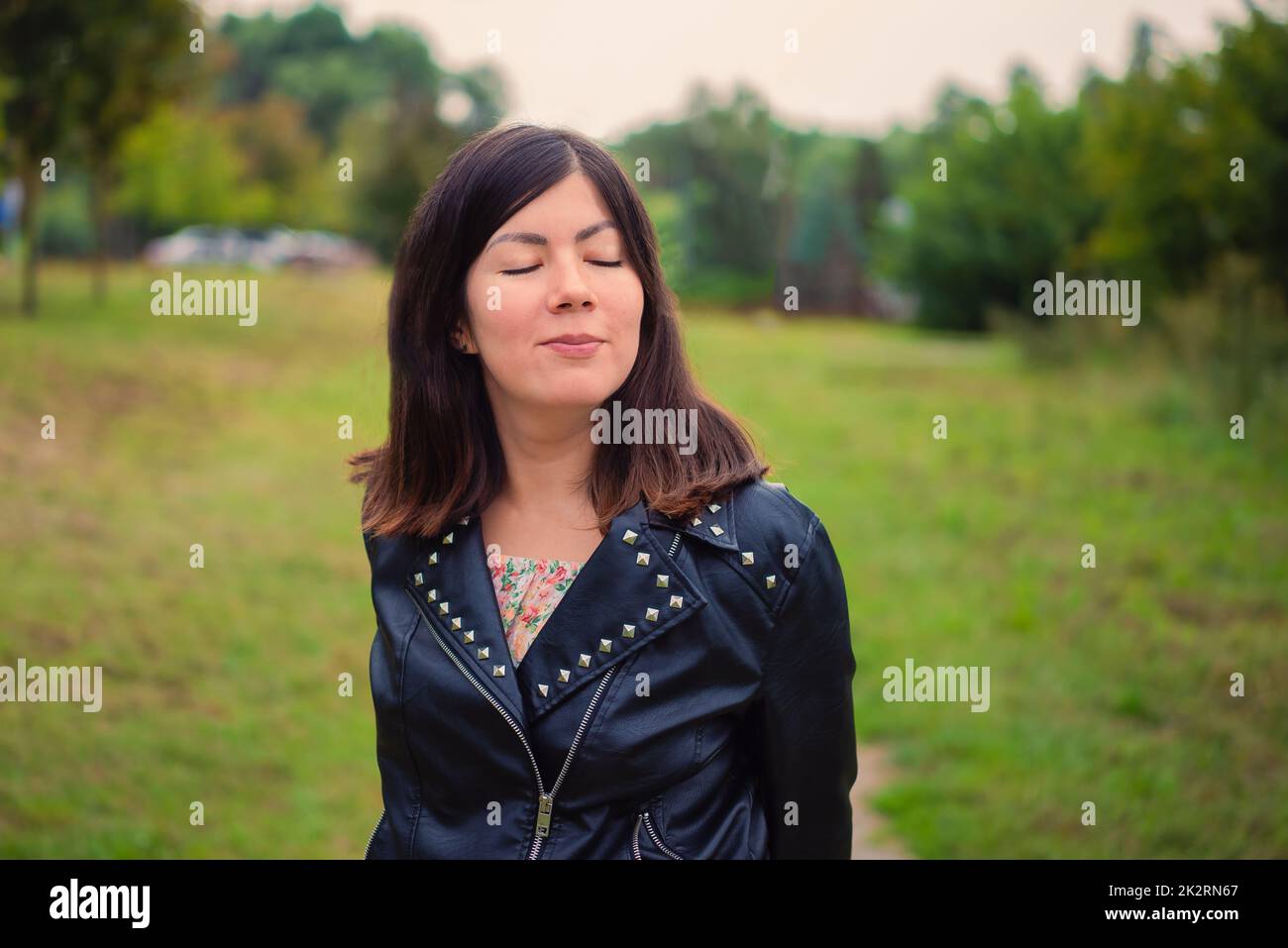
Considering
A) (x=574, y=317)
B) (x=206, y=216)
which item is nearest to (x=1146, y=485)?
(x=574, y=317)

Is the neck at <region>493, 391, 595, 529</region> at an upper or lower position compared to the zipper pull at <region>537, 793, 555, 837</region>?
upper

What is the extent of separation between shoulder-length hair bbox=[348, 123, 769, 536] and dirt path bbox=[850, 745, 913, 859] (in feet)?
8.54

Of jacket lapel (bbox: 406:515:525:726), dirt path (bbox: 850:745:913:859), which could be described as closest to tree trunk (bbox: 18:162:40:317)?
dirt path (bbox: 850:745:913:859)

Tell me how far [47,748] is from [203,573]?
253 centimetres

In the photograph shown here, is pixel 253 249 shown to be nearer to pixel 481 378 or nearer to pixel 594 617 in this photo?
pixel 481 378

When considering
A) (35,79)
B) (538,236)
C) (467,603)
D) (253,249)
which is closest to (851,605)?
(467,603)

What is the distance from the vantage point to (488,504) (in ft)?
7.55

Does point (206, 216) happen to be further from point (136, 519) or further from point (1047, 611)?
point (1047, 611)

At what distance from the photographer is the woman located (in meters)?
1.98

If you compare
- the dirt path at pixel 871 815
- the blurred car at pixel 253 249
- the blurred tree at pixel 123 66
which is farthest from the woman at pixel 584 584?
the blurred car at pixel 253 249

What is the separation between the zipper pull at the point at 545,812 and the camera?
6.47 ft

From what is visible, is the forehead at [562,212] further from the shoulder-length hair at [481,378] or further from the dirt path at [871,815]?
the dirt path at [871,815]

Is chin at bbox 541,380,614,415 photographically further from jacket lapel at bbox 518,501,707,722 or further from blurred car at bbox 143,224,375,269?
blurred car at bbox 143,224,375,269

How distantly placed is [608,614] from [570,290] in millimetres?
561
